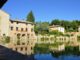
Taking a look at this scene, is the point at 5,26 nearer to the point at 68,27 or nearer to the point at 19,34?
the point at 19,34

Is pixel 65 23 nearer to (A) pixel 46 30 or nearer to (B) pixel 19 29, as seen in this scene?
(A) pixel 46 30

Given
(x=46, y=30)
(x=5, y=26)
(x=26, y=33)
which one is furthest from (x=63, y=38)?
(x=46, y=30)

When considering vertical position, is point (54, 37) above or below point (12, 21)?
below

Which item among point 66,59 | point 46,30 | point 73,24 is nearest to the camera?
point 66,59

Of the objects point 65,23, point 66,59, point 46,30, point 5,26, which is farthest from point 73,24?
point 66,59

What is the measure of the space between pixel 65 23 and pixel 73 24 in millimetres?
3955

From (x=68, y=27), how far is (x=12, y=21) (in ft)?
159

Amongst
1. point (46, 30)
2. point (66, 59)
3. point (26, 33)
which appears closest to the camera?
point (66, 59)

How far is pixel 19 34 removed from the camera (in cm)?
6216

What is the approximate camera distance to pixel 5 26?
55.7 meters

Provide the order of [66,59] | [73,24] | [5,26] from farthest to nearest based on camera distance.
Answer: [73,24], [5,26], [66,59]

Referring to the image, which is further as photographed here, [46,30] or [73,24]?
[73,24]

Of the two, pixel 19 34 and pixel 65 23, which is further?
pixel 65 23

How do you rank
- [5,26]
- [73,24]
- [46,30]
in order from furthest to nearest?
[73,24]
[46,30]
[5,26]
